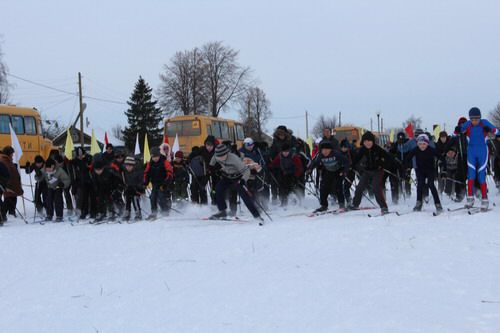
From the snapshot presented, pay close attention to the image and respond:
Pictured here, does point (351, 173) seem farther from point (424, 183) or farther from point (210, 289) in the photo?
point (210, 289)

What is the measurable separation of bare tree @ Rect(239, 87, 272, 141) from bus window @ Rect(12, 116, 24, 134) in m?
46.9

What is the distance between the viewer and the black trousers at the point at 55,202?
1256 centimetres

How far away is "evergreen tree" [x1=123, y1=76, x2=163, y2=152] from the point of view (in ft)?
201

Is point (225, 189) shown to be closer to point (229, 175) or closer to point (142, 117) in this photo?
point (229, 175)

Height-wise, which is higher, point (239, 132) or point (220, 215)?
point (239, 132)

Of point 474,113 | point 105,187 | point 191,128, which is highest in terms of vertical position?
point 191,128

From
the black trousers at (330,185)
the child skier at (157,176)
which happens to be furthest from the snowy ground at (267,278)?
the child skier at (157,176)

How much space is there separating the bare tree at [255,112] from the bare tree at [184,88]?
25.9 ft

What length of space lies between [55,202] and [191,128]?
16370 mm

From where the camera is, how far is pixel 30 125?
25.3 metres

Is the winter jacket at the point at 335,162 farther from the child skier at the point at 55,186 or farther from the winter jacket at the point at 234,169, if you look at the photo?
the child skier at the point at 55,186

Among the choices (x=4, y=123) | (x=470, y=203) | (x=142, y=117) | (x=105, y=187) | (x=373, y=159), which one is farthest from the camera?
(x=142, y=117)

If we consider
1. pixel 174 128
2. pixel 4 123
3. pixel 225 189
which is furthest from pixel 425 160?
pixel 174 128

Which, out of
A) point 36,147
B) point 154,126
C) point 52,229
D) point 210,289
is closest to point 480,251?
point 210,289
